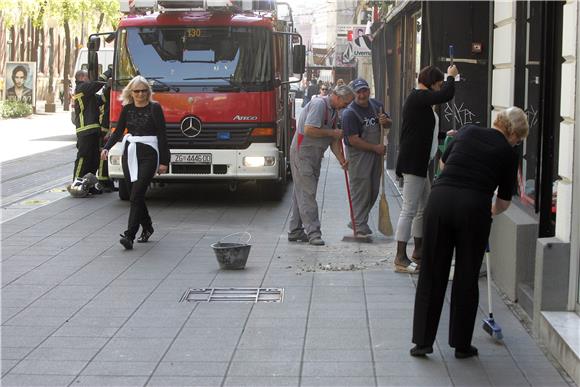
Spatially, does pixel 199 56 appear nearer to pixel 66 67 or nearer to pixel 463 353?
pixel 463 353

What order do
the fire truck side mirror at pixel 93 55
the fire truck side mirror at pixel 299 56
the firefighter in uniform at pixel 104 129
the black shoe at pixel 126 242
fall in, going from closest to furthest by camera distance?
the black shoe at pixel 126 242 → the fire truck side mirror at pixel 299 56 → the fire truck side mirror at pixel 93 55 → the firefighter in uniform at pixel 104 129

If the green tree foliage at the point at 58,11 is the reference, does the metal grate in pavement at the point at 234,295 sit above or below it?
below

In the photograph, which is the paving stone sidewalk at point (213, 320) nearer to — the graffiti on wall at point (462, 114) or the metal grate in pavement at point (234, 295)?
the metal grate in pavement at point (234, 295)

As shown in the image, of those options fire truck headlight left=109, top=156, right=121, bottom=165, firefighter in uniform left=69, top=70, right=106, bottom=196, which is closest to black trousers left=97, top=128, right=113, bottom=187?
firefighter in uniform left=69, top=70, right=106, bottom=196

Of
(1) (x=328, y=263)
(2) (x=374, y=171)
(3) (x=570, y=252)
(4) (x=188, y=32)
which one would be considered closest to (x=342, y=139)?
(2) (x=374, y=171)

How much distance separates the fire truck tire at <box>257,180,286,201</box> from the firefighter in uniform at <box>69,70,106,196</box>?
2678 millimetres

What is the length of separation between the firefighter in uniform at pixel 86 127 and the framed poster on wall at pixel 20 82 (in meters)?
28.4

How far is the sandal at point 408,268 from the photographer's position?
933cm

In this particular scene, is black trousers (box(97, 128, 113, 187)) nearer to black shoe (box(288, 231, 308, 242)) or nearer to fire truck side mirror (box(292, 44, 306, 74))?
fire truck side mirror (box(292, 44, 306, 74))

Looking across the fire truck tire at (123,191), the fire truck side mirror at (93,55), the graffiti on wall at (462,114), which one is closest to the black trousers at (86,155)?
the fire truck side mirror at (93,55)

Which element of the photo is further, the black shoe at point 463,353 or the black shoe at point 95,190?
the black shoe at point 95,190

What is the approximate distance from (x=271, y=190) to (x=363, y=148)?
194 inches

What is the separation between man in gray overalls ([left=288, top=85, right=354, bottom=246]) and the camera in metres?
11.0

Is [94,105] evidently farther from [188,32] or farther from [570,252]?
[570,252]
